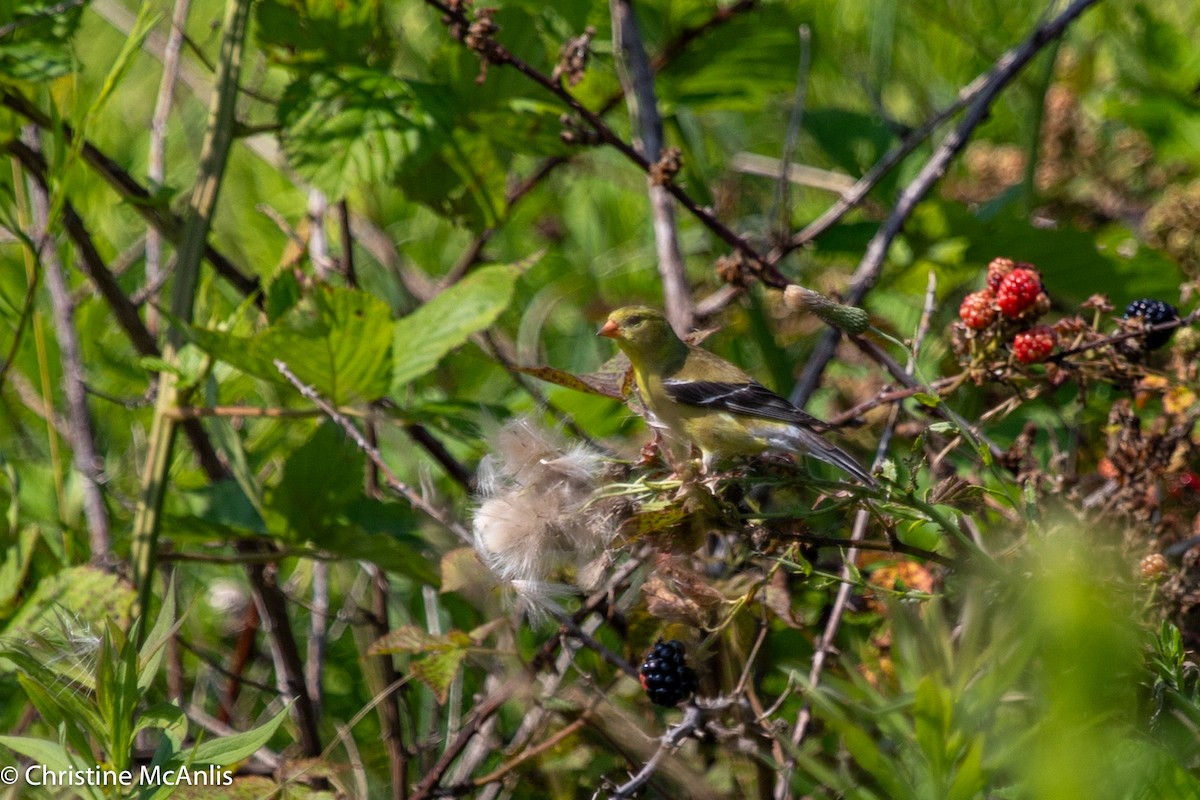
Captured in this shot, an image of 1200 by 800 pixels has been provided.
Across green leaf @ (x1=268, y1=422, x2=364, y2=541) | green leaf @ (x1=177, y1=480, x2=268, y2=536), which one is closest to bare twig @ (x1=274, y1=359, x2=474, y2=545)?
green leaf @ (x1=268, y1=422, x2=364, y2=541)

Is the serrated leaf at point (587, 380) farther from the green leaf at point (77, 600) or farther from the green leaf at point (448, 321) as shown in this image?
the green leaf at point (77, 600)

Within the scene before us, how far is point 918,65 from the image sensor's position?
328 centimetres

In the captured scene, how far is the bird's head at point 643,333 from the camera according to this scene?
195cm

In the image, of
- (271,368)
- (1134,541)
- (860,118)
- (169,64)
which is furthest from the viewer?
(860,118)

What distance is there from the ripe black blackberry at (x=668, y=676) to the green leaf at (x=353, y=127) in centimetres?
89

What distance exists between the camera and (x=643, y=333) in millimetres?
1991

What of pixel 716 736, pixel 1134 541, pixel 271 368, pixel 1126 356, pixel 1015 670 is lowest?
pixel 716 736

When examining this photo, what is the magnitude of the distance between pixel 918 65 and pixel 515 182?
1.22 m

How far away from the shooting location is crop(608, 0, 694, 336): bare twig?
196 cm

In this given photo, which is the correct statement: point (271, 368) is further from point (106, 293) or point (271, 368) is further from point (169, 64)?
point (169, 64)

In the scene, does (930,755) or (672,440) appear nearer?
(930,755)

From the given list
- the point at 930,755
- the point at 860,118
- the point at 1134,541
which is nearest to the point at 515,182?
the point at 860,118

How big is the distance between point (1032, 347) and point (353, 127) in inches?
44.2

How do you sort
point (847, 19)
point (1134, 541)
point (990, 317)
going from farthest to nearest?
A: point (847, 19)
point (1134, 541)
point (990, 317)
